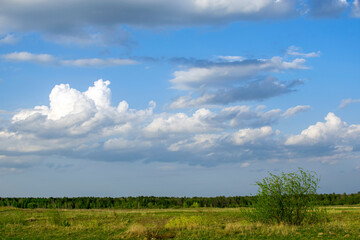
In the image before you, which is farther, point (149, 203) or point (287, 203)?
point (149, 203)

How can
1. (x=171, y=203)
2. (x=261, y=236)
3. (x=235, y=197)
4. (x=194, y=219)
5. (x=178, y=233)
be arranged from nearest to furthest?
(x=261, y=236) < (x=178, y=233) < (x=194, y=219) < (x=171, y=203) < (x=235, y=197)

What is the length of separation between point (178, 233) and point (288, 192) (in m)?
9.12

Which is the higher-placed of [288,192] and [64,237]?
[288,192]

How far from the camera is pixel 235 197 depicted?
108m

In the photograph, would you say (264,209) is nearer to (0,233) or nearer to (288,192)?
(288,192)

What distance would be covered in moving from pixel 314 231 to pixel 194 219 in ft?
39.4

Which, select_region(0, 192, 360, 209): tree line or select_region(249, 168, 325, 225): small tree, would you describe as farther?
select_region(0, 192, 360, 209): tree line

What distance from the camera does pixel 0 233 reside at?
104 feet

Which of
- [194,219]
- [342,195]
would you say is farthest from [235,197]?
[194,219]

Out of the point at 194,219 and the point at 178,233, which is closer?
the point at 178,233

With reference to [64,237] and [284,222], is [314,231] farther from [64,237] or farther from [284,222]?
[64,237]

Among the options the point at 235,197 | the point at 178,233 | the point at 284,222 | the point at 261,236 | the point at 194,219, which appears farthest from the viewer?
the point at 235,197

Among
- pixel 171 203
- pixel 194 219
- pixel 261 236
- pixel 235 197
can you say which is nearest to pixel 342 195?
pixel 235 197

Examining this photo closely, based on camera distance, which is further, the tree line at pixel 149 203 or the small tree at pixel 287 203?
the tree line at pixel 149 203
